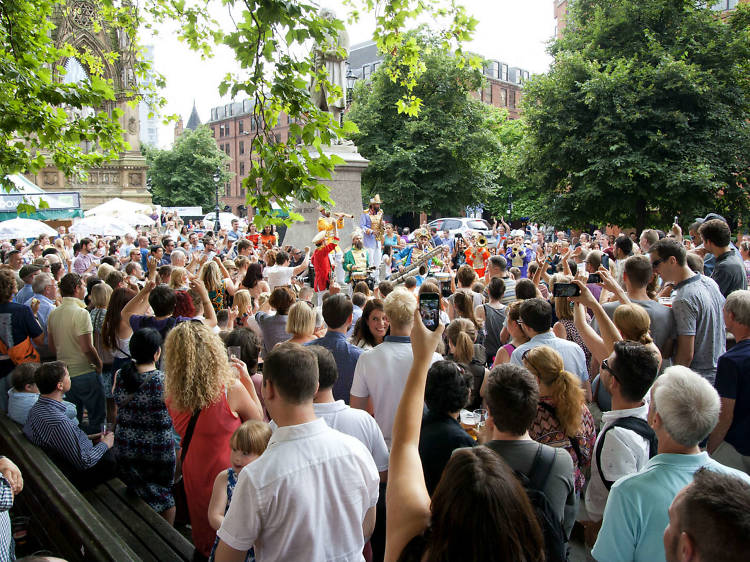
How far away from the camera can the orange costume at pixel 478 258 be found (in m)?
13.8

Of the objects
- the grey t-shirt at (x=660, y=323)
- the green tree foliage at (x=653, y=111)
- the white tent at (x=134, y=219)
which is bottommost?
the grey t-shirt at (x=660, y=323)

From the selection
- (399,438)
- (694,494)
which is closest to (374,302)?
(399,438)

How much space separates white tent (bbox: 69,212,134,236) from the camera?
2164 cm

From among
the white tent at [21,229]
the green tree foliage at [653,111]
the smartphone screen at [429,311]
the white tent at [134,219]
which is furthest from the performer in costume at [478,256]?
the white tent at [134,219]

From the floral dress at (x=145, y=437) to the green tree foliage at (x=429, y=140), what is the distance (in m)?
34.1

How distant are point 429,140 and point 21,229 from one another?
26.1 meters

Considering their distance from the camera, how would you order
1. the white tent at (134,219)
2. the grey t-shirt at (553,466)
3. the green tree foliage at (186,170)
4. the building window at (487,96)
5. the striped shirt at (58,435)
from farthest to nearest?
the building window at (487,96)
the green tree foliage at (186,170)
the white tent at (134,219)
the striped shirt at (58,435)
the grey t-shirt at (553,466)

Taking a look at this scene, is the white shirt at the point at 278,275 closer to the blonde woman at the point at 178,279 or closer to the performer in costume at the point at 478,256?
the blonde woman at the point at 178,279

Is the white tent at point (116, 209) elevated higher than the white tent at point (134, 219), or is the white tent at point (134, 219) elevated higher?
the white tent at point (116, 209)

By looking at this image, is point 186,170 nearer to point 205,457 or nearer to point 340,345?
point 340,345

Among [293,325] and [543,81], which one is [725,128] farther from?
[293,325]

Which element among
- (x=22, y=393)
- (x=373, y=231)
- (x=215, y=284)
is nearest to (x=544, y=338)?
(x=22, y=393)

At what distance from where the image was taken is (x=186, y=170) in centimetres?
6356

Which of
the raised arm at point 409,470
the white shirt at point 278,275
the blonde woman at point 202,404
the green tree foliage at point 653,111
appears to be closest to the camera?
the raised arm at point 409,470
